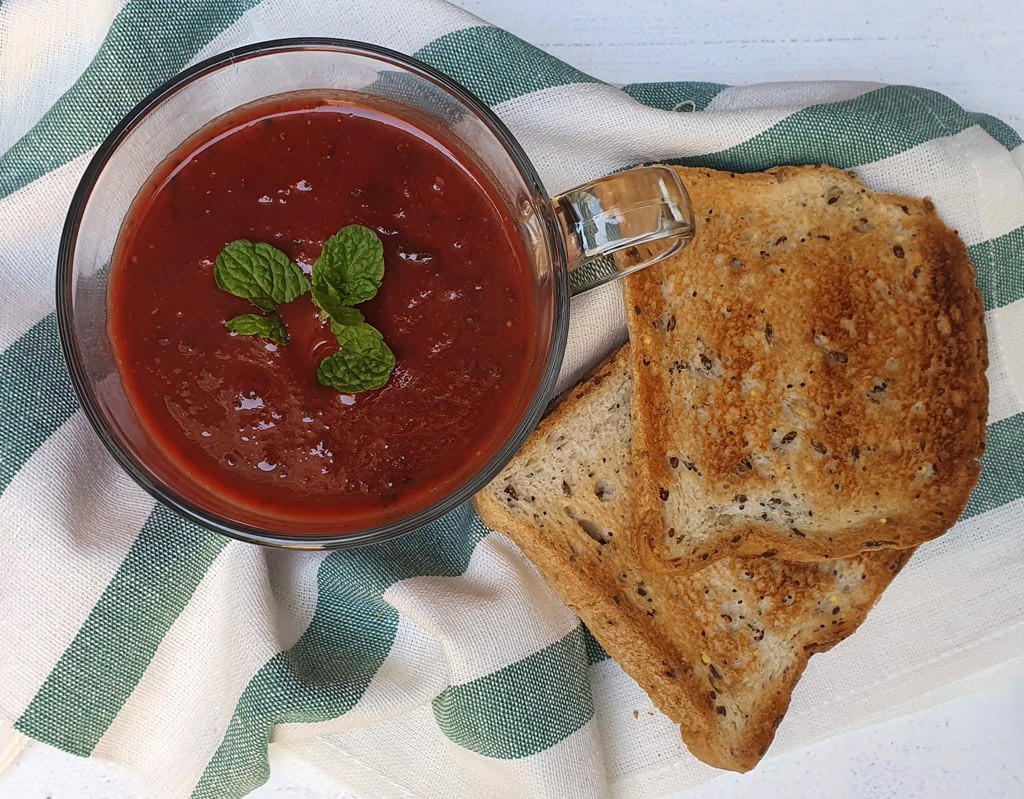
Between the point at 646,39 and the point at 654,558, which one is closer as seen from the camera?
the point at 654,558

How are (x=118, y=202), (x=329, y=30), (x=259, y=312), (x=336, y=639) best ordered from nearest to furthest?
(x=259, y=312)
(x=118, y=202)
(x=329, y=30)
(x=336, y=639)

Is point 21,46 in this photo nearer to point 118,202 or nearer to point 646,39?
point 118,202

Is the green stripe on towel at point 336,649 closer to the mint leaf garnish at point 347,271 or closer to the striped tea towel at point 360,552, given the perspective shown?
the striped tea towel at point 360,552

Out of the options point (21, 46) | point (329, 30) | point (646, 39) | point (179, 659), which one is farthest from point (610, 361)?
point (21, 46)

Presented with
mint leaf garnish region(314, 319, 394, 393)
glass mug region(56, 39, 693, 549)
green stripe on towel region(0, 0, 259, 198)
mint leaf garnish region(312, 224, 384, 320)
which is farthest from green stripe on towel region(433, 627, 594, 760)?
green stripe on towel region(0, 0, 259, 198)

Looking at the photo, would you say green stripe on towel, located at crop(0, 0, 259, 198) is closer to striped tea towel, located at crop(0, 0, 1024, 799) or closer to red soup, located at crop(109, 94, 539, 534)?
striped tea towel, located at crop(0, 0, 1024, 799)

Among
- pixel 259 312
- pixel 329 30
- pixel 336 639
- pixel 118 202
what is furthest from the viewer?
pixel 336 639
